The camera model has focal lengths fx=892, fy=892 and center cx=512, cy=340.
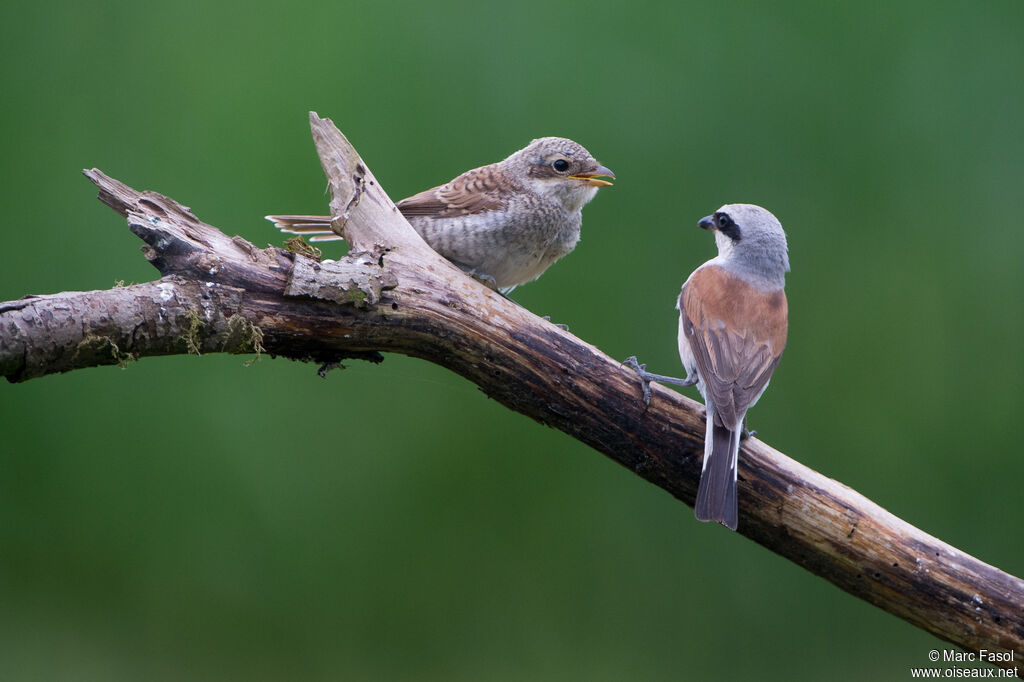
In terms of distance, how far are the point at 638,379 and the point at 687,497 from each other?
439 mm

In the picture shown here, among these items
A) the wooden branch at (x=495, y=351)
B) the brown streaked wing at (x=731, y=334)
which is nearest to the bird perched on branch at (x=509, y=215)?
the wooden branch at (x=495, y=351)

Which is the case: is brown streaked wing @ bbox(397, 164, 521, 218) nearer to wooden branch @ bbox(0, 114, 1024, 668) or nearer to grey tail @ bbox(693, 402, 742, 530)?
wooden branch @ bbox(0, 114, 1024, 668)

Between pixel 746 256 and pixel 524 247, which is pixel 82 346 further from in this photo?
pixel 746 256

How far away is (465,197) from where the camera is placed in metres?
3.68

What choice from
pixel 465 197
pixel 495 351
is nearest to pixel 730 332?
pixel 495 351

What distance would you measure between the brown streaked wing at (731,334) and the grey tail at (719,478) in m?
0.05

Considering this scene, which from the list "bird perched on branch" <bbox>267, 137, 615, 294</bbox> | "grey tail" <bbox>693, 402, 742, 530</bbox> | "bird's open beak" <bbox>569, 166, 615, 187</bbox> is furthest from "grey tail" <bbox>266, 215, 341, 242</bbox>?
"grey tail" <bbox>693, 402, 742, 530</bbox>

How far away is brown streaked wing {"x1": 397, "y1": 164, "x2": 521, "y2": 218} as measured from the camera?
364 cm

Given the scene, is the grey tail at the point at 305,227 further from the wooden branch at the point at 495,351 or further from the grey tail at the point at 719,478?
the grey tail at the point at 719,478

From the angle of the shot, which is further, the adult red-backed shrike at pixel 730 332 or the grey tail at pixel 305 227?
the grey tail at pixel 305 227

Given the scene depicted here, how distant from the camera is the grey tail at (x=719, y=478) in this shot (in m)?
2.78

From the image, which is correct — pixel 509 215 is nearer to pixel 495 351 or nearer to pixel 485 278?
pixel 485 278

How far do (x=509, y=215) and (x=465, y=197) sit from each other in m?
0.21

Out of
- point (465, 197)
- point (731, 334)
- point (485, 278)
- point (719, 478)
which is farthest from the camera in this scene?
point (465, 197)
